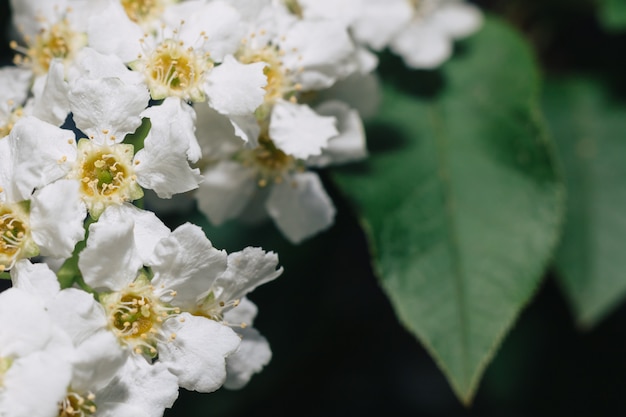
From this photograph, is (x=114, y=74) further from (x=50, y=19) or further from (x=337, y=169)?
(x=337, y=169)

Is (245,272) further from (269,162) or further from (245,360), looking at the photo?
(269,162)

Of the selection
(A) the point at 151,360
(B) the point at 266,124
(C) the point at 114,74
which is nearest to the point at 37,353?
(A) the point at 151,360

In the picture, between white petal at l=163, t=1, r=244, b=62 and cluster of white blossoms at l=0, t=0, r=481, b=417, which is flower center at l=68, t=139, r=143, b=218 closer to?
cluster of white blossoms at l=0, t=0, r=481, b=417

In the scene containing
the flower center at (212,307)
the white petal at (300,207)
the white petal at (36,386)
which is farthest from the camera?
the white petal at (300,207)

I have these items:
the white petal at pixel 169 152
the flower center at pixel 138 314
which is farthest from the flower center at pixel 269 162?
the flower center at pixel 138 314

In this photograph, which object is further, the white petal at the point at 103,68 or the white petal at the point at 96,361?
the white petal at the point at 103,68

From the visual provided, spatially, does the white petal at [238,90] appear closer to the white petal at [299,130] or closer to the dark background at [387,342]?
the white petal at [299,130]
